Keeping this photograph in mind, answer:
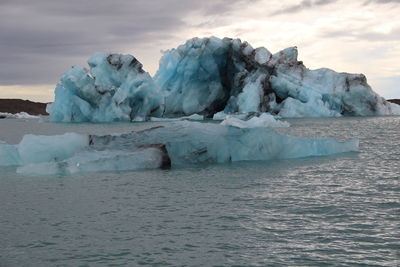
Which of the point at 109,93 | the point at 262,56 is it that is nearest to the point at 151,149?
the point at 109,93

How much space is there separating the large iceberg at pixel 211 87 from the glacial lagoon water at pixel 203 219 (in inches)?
1109

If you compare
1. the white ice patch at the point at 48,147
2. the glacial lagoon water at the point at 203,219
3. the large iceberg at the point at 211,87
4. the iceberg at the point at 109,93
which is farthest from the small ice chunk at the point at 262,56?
the glacial lagoon water at the point at 203,219

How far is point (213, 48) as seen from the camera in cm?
4200

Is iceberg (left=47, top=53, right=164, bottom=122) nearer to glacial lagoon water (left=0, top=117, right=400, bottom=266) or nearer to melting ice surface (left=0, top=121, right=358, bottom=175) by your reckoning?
melting ice surface (left=0, top=121, right=358, bottom=175)

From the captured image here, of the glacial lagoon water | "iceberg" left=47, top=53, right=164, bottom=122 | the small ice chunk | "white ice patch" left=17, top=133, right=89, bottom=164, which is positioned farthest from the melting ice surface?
the small ice chunk

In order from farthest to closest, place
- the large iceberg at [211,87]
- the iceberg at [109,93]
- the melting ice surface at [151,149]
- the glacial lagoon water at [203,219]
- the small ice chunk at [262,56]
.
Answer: the small ice chunk at [262,56], the large iceberg at [211,87], the iceberg at [109,93], the melting ice surface at [151,149], the glacial lagoon water at [203,219]

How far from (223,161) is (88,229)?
7.61 m

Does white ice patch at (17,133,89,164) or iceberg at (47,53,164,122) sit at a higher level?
iceberg at (47,53,164,122)

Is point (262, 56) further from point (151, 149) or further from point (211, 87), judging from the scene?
point (151, 149)

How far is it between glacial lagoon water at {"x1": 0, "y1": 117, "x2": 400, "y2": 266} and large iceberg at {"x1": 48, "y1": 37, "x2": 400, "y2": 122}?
2816 cm

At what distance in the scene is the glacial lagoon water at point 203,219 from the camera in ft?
17.3

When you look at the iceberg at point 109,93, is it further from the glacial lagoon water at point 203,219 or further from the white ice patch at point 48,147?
the glacial lagoon water at point 203,219

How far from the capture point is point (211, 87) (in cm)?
4569

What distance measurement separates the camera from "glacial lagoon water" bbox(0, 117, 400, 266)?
17.3 feet
